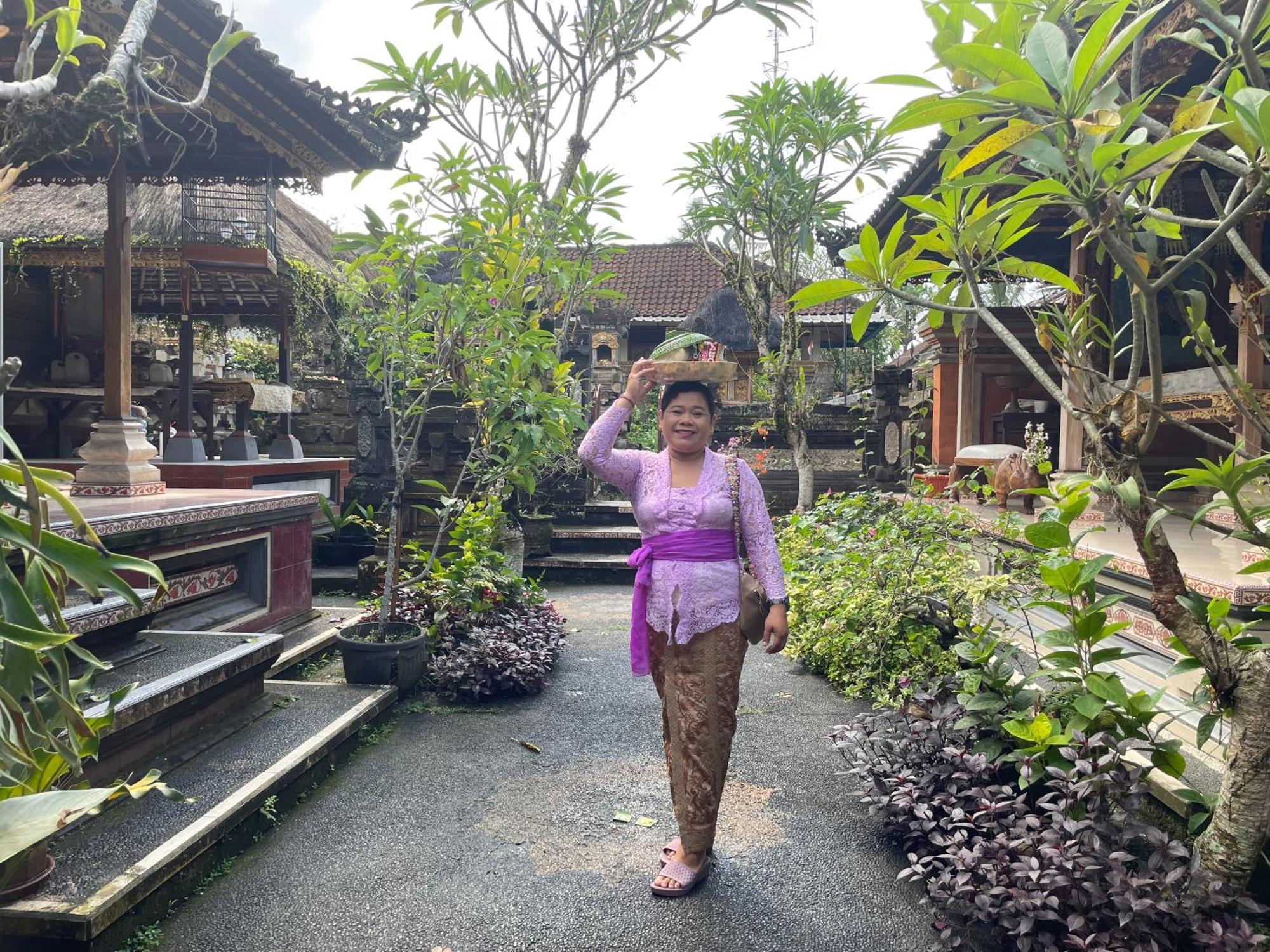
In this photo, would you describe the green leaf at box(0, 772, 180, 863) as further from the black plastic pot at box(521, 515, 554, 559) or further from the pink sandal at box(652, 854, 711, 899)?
the black plastic pot at box(521, 515, 554, 559)

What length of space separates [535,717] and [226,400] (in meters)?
8.07

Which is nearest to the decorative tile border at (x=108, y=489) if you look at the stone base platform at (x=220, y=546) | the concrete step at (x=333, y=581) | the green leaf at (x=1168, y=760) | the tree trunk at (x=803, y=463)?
the stone base platform at (x=220, y=546)

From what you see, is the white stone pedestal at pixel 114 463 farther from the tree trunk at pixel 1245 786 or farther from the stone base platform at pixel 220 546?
the tree trunk at pixel 1245 786

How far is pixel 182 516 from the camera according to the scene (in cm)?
390

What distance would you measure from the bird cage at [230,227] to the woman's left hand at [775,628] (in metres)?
7.19

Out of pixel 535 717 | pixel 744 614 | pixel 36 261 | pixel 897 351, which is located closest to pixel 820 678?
pixel 535 717

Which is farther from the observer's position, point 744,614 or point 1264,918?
point 744,614

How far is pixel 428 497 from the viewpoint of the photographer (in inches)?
339

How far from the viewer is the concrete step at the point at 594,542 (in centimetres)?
912

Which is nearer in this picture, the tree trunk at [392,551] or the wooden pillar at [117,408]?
the tree trunk at [392,551]

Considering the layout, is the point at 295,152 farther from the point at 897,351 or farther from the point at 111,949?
the point at 897,351

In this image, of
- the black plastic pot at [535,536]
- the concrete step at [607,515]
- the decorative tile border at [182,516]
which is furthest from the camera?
the concrete step at [607,515]

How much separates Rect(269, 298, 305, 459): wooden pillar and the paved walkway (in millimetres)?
6532

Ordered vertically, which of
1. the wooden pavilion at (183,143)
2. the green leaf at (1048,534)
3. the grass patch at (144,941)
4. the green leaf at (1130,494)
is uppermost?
the wooden pavilion at (183,143)
